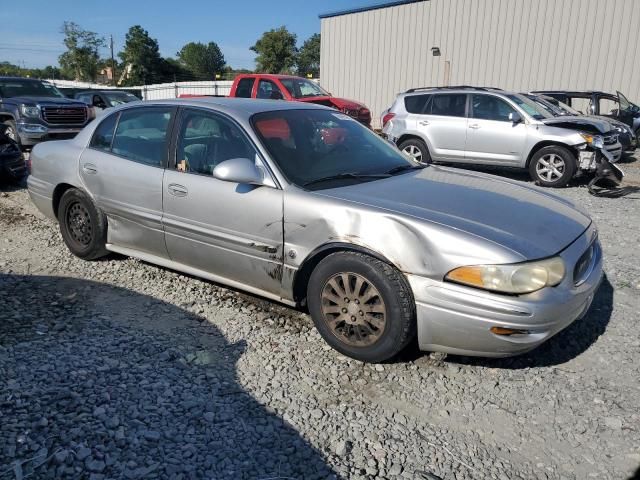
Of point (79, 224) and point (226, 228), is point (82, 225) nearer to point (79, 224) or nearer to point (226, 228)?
point (79, 224)

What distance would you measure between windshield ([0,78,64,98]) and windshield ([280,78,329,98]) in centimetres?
584

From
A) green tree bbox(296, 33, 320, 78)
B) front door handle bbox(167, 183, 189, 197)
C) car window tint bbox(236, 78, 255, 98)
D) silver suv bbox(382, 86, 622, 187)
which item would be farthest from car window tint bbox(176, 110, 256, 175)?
green tree bbox(296, 33, 320, 78)

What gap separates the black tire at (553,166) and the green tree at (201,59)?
8152 centimetres

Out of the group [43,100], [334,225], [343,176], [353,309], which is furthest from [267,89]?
[353,309]

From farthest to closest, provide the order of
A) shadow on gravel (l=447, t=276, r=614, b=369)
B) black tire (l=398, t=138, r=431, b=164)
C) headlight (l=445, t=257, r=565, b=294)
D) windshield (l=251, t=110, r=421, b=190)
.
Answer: black tire (l=398, t=138, r=431, b=164), windshield (l=251, t=110, r=421, b=190), shadow on gravel (l=447, t=276, r=614, b=369), headlight (l=445, t=257, r=565, b=294)

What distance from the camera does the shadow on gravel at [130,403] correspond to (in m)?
2.36

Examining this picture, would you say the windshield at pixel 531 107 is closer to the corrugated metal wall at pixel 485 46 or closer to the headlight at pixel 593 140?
the headlight at pixel 593 140

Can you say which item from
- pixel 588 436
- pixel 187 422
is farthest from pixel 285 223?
pixel 588 436

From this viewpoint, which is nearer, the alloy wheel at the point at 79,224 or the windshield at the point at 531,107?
the alloy wheel at the point at 79,224

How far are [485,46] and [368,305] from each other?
18760 millimetres

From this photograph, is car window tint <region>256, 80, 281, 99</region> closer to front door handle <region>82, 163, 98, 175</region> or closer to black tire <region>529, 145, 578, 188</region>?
black tire <region>529, 145, 578, 188</region>

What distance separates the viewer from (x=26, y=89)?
42.5ft

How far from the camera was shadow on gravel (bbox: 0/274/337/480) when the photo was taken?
2359mm

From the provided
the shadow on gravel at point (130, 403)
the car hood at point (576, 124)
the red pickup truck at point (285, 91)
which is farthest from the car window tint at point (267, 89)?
the shadow on gravel at point (130, 403)
